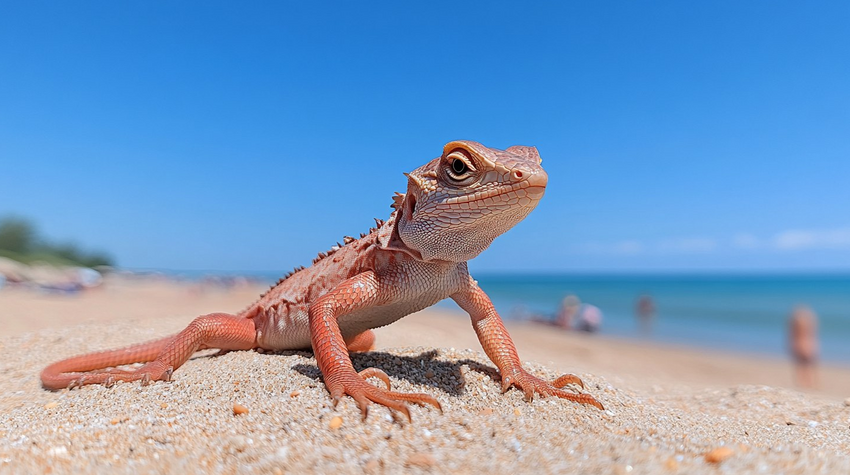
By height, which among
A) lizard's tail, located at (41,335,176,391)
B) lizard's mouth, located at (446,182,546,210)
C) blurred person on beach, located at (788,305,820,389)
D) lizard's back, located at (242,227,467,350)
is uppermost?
lizard's mouth, located at (446,182,546,210)

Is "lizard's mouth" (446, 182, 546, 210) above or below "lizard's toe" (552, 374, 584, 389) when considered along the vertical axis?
above

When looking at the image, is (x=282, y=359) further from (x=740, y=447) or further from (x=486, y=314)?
(x=740, y=447)

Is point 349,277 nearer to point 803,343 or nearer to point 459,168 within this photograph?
point 459,168

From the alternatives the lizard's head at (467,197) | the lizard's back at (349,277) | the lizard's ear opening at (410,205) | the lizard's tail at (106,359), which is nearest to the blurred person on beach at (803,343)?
the lizard's back at (349,277)

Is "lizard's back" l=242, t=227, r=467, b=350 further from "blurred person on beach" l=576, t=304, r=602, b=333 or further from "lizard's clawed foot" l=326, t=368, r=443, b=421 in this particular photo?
"blurred person on beach" l=576, t=304, r=602, b=333

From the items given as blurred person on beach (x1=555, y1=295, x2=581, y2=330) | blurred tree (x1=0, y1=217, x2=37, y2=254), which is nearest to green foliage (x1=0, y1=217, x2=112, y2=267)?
blurred tree (x1=0, y1=217, x2=37, y2=254)

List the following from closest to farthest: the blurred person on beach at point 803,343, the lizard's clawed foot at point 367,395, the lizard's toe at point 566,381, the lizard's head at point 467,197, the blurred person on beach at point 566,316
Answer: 1. the lizard's clawed foot at point 367,395
2. the lizard's head at point 467,197
3. the lizard's toe at point 566,381
4. the blurred person on beach at point 803,343
5. the blurred person on beach at point 566,316

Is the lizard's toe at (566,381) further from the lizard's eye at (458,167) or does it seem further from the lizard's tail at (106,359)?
the lizard's tail at (106,359)

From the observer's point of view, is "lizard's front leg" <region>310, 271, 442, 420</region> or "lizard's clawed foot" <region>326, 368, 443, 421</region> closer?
"lizard's clawed foot" <region>326, 368, 443, 421</region>
